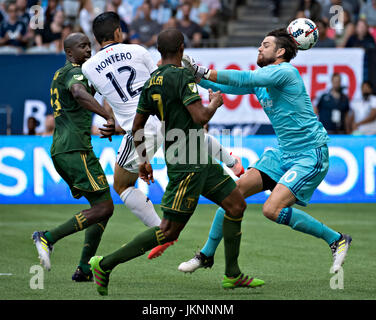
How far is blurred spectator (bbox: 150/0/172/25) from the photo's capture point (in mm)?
19625

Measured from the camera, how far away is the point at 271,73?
24.2ft

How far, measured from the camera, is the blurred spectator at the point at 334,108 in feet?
54.5

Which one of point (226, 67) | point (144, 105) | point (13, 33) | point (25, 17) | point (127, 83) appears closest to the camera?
point (144, 105)

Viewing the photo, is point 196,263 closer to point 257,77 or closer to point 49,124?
point 257,77

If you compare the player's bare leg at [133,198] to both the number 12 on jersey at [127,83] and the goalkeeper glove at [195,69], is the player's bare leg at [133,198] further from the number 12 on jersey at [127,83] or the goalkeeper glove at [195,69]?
the goalkeeper glove at [195,69]

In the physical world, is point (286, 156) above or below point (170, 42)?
below

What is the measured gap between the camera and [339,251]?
24.7 ft

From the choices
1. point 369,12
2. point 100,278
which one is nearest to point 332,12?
point 369,12

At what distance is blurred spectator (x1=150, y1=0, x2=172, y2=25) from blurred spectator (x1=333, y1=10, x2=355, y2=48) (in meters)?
4.21

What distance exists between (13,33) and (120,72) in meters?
12.4

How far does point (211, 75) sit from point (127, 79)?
3.38ft

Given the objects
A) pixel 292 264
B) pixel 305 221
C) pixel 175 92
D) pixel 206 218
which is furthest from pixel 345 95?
pixel 175 92

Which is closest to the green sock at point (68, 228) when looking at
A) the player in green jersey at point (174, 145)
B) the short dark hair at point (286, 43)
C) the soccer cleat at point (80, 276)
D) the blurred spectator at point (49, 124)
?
the soccer cleat at point (80, 276)

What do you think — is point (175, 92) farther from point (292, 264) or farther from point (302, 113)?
point (292, 264)
